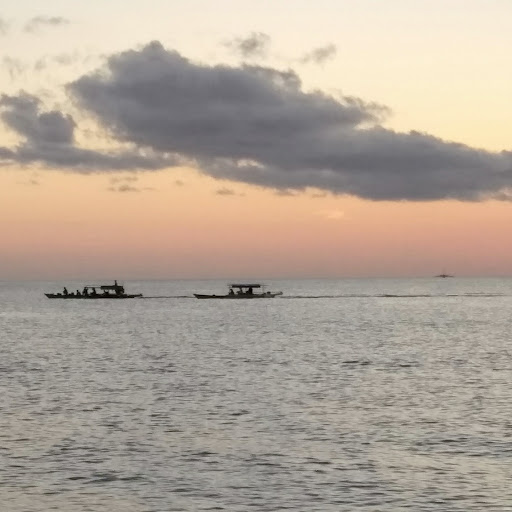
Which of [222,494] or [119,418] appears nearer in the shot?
[222,494]

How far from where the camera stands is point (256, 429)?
46375 millimetres

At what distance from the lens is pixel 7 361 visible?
87.2 metres

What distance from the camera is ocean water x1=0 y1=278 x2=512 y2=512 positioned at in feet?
107

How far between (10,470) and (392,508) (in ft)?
52.7

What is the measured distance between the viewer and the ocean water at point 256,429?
32.6 m

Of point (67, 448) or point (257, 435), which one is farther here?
point (257, 435)

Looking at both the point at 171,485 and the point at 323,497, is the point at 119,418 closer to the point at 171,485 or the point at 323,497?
the point at 171,485

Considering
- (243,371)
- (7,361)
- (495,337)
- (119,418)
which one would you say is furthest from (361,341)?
(119,418)

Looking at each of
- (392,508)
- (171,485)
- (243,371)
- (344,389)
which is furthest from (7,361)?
(392,508)

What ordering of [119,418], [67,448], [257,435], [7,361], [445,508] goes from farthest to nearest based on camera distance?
[7,361] < [119,418] < [257,435] < [67,448] < [445,508]

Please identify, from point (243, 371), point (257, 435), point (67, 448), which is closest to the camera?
point (67, 448)

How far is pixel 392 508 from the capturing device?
100 ft

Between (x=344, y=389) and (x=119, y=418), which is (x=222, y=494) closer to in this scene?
(x=119, y=418)

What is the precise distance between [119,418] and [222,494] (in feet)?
60.7
